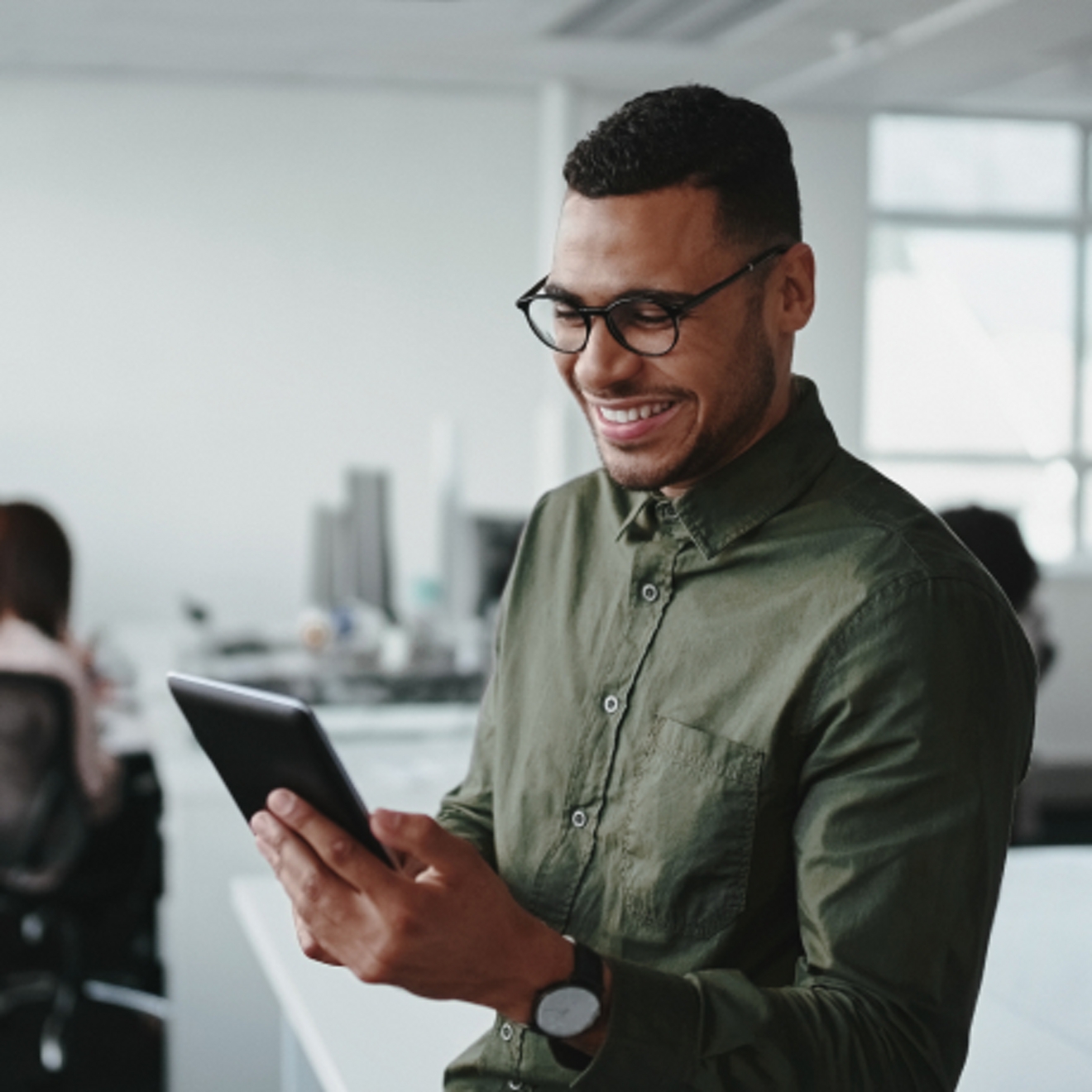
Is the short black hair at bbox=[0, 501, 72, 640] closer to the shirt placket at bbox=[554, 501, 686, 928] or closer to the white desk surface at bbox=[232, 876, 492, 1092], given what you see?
the white desk surface at bbox=[232, 876, 492, 1092]

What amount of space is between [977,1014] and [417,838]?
1.04 m

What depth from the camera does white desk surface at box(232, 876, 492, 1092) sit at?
1748mm

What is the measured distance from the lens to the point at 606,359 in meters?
1.22

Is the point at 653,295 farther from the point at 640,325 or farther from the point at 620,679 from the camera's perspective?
the point at 620,679

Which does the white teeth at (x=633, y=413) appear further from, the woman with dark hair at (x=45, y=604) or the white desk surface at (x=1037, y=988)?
the woman with dark hair at (x=45, y=604)

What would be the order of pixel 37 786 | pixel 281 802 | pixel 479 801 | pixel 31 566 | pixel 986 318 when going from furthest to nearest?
pixel 986 318, pixel 31 566, pixel 37 786, pixel 479 801, pixel 281 802

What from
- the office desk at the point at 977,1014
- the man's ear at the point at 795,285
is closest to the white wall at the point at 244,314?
the office desk at the point at 977,1014

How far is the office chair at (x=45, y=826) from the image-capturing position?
3.54 m

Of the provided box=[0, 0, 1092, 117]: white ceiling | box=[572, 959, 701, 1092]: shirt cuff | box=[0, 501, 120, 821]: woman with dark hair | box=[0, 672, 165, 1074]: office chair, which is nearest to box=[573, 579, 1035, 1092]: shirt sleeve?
box=[572, 959, 701, 1092]: shirt cuff

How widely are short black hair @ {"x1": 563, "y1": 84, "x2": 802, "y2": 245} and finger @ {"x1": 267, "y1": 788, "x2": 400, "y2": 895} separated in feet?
1.75

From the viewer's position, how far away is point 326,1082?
5.74ft

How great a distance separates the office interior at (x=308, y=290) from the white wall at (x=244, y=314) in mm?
12

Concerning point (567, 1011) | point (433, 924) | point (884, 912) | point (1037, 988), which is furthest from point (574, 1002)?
point (1037, 988)

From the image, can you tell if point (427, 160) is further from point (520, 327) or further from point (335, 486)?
point (335, 486)
